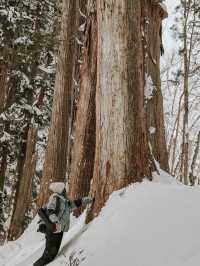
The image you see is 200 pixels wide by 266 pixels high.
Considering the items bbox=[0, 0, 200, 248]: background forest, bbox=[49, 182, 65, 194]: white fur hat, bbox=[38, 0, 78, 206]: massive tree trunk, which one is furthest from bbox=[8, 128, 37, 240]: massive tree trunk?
bbox=[49, 182, 65, 194]: white fur hat

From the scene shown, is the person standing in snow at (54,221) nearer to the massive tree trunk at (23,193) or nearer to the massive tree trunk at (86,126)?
the massive tree trunk at (86,126)

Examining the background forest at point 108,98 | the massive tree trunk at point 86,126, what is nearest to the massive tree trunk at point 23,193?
the background forest at point 108,98

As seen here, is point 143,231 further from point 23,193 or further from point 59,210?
point 23,193

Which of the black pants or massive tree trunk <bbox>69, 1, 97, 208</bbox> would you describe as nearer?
the black pants

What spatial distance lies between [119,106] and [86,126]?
1.60 m

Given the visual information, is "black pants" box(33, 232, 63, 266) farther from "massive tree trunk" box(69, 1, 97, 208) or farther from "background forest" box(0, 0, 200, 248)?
"massive tree trunk" box(69, 1, 97, 208)

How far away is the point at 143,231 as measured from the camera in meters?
5.16

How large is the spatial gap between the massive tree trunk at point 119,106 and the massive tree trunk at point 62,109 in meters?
→ 3.73

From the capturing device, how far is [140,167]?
20.6ft

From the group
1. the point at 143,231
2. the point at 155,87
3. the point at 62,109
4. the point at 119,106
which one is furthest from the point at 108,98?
the point at 62,109

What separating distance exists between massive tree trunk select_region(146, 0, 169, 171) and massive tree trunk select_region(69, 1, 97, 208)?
0.92 m

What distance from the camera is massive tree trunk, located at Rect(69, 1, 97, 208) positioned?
7906 mm

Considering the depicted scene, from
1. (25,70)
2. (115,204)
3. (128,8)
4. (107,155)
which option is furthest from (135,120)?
(25,70)

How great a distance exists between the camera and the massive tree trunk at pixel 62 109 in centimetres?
1023
